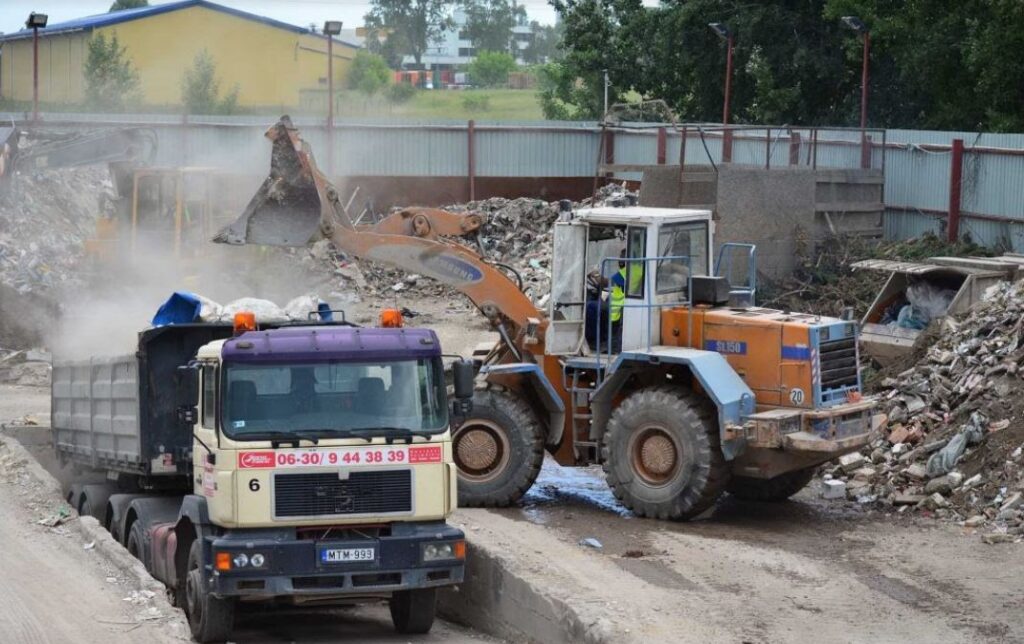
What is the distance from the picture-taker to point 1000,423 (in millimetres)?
15453

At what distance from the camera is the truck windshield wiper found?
1072cm

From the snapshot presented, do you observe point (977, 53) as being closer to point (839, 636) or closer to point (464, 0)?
point (839, 636)

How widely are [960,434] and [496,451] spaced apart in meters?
4.80

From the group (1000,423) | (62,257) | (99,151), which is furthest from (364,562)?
(62,257)

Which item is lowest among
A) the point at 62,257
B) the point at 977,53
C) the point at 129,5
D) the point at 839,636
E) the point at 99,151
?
the point at 839,636

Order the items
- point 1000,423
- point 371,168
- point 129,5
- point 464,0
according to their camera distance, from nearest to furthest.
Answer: point 1000,423 → point 371,168 → point 129,5 → point 464,0

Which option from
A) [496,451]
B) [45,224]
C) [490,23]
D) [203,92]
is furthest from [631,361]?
[490,23]

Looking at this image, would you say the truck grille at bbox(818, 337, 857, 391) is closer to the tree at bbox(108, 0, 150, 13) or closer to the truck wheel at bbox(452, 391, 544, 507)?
the truck wheel at bbox(452, 391, 544, 507)

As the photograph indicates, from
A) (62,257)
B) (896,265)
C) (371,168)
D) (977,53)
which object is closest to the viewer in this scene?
(896,265)

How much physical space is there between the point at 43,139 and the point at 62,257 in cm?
268

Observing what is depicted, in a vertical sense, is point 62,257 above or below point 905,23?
below

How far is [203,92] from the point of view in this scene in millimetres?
55500

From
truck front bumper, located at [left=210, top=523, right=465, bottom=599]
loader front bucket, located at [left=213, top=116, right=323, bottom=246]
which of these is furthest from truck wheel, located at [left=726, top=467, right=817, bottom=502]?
truck front bumper, located at [left=210, top=523, right=465, bottom=599]

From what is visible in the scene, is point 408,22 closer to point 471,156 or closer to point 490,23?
point 490,23
